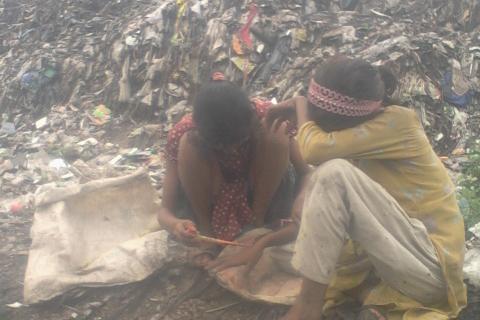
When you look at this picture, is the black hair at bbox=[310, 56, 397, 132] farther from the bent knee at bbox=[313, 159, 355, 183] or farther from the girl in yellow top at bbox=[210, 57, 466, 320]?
the bent knee at bbox=[313, 159, 355, 183]

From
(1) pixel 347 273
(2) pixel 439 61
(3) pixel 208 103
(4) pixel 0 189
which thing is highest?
(3) pixel 208 103

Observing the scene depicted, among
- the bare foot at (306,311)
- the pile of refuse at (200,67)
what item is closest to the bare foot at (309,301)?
the bare foot at (306,311)

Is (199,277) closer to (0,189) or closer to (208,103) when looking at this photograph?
(208,103)

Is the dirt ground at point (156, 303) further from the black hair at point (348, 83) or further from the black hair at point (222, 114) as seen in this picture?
the black hair at point (348, 83)

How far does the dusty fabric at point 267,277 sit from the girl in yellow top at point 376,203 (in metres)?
0.48

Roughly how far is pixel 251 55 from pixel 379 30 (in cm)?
113

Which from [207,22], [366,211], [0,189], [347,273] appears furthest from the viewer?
[207,22]

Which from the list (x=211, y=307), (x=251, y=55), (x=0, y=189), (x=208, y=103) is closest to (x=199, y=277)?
(x=211, y=307)

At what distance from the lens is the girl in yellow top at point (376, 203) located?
72.7 inches

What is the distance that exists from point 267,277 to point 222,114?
861 millimetres

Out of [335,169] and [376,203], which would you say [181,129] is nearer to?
[335,169]

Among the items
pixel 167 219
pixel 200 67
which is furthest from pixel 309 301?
pixel 200 67

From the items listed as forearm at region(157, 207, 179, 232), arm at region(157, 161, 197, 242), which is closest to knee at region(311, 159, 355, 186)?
arm at region(157, 161, 197, 242)

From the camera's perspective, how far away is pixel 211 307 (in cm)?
256
